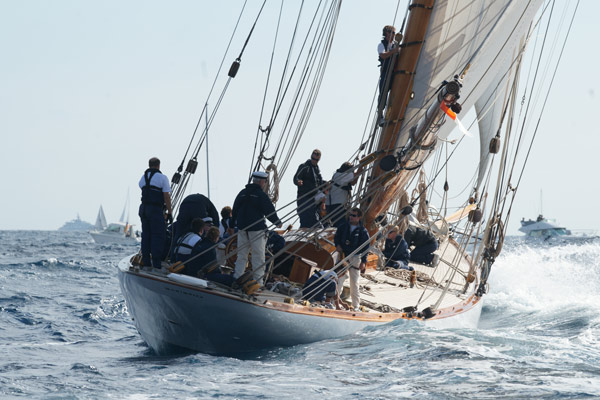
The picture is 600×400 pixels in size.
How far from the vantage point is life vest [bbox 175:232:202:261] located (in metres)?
10.2

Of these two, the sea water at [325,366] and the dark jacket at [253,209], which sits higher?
the dark jacket at [253,209]

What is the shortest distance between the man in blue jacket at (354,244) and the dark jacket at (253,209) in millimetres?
1241

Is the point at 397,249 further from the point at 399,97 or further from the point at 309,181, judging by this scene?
the point at 399,97

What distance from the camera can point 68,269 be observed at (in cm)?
2769

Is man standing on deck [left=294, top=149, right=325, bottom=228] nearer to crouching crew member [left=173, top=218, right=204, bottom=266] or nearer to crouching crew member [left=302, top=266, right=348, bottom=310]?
crouching crew member [left=302, top=266, right=348, bottom=310]

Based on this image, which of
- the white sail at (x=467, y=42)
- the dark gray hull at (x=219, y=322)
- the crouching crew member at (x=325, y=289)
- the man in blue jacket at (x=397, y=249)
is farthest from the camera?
the man in blue jacket at (x=397, y=249)

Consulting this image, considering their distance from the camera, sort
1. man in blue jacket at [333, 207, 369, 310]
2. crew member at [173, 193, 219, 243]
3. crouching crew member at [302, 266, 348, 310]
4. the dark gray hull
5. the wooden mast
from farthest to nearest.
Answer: the wooden mast → crew member at [173, 193, 219, 243] → man in blue jacket at [333, 207, 369, 310] → crouching crew member at [302, 266, 348, 310] → the dark gray hull

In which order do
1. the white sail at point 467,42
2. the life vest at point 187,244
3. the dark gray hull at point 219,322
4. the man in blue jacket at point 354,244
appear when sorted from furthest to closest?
the white sail at point 467,42
the man in blue jacket at point 354,244
the life vest at point 187,244
the dark gray hull at point 219,322

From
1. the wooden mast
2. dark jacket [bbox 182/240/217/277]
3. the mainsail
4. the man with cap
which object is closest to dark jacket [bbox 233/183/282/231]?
the man with cap

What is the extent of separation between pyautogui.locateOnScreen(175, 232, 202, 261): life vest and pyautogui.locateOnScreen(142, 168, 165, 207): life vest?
490mm

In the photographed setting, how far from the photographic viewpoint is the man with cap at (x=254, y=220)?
9.77 meters

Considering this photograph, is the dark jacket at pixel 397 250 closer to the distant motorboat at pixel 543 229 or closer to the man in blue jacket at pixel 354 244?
the man in blue jacket at pixel 354 244

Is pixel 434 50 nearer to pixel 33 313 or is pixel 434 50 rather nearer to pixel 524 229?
pixel 33 313

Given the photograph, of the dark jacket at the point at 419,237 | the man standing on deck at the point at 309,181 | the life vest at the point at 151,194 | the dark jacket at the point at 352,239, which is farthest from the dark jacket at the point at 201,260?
the dark jacket at the point at 419,237
